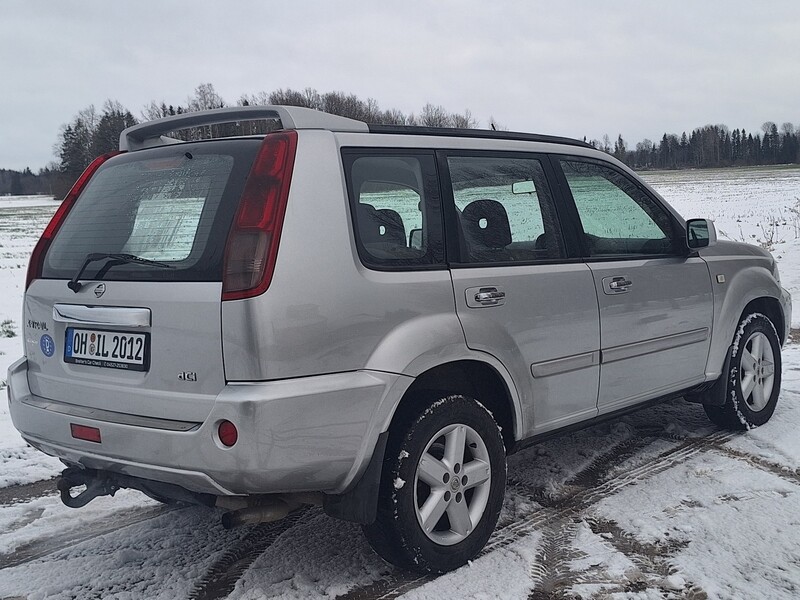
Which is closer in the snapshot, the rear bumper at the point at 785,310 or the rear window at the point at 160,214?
the rear window at the point at 160,214

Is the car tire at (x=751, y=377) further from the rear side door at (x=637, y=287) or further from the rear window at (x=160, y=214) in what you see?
the rear window at (x=160, y=214)

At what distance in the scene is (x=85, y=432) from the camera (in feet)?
9.51

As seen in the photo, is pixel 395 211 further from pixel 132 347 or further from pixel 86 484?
pixel 86 484

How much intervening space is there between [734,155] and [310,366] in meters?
122

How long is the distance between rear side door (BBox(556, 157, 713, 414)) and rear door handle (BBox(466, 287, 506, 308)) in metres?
0.75

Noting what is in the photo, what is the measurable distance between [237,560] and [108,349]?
112cm

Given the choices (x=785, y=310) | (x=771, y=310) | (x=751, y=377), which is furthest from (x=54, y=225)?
(x=785, y=310)

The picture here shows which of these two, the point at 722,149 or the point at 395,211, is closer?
the point at 395,211

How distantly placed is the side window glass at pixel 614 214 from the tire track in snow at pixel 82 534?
2.70 meters

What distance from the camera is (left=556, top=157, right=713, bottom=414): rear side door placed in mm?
3912

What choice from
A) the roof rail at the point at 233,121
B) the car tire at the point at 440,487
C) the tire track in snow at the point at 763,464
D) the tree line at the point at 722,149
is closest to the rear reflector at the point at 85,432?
the car tire at the point at 440,487

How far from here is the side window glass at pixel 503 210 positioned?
11.0 ft

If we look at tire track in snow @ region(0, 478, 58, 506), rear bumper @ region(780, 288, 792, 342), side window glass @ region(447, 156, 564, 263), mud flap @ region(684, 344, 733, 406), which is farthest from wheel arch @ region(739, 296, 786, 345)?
tire track in snow @ region(0, 478, 58, 506)

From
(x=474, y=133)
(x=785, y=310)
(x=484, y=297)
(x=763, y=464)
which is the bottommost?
(x=763, y=464)
